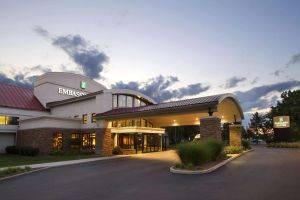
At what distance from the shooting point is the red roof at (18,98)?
4077 centimetres

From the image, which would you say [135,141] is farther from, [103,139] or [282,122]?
[282,122]

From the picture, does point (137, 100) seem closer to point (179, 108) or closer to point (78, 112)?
point (78, 112)

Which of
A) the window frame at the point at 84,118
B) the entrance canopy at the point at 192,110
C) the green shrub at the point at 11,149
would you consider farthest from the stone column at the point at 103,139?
the green shrub at the point at 11,149

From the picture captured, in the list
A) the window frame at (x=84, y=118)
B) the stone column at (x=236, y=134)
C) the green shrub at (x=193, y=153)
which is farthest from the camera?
the window frame at (x=84, y=118)

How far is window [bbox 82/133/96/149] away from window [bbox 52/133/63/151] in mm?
2922

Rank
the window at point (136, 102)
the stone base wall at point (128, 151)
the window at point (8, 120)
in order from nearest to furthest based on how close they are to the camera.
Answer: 1. the stone base wall at point (128, 151)
2. the window at point (136, 102)
3. the window at point (8, 120)

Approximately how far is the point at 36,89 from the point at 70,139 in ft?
48.8

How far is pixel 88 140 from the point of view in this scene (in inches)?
1452

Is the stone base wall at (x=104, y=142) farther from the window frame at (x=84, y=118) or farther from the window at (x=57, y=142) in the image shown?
the window at (x=57, y=142)

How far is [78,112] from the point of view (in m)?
38.5


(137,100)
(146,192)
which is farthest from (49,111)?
(146,192)

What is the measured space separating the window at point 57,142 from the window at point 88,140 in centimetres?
292

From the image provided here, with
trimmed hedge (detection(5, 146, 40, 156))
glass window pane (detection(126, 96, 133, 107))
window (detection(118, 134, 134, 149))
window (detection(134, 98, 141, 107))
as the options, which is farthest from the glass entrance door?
trimmed hedge (detection(5, 146, 40, 156))

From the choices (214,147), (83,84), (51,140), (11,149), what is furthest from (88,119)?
(214,147)
